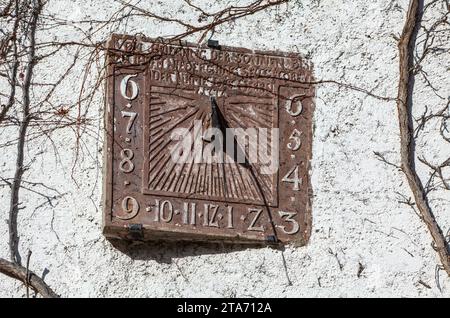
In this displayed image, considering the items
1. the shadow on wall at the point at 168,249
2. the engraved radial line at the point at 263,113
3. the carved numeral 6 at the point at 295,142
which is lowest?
the shadow on wall at the point at 168,249

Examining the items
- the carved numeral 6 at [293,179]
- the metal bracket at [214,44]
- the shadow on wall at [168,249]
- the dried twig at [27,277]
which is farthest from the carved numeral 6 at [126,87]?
the dried twig at [27,277]

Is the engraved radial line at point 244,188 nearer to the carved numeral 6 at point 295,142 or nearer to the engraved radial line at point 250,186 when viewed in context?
the engraved radial line at point 250,186

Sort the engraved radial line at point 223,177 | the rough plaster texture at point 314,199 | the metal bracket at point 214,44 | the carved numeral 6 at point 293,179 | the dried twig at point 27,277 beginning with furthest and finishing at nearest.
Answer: the metal bracket at point 214,44 < the carved numeral 6 at point 293,179 < the engraved radial line at point 223,177 < the rough plaster texture at point 314,199 < the dried twig at point 27,277

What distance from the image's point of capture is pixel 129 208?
29.2 ft

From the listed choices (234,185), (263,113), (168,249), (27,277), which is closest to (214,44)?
(263,113)

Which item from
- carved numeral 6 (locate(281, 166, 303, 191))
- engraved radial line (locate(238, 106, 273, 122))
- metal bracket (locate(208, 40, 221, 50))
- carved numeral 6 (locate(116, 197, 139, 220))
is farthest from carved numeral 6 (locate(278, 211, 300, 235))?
metal bracket (locate(208, 40, 221, 50))

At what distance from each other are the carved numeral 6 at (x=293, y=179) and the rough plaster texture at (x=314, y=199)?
9 cm

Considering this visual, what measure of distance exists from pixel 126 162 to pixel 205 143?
41 cm

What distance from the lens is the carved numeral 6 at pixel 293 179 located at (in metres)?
9.19

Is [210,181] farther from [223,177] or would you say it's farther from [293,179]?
[293,179]

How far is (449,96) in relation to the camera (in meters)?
9.46

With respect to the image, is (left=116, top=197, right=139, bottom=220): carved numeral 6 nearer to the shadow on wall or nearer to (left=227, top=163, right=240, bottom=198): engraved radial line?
the shadow on wall
